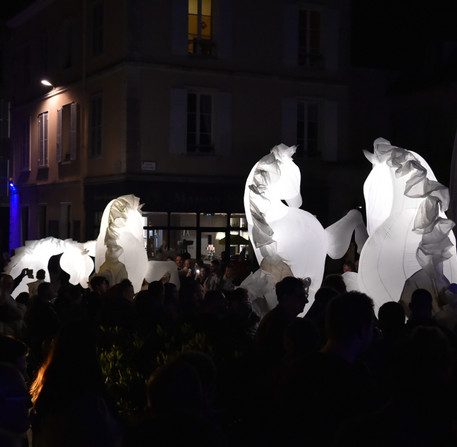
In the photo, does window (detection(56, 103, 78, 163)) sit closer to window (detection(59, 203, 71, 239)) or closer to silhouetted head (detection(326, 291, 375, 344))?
window (detection(59, 203, 71, 239))

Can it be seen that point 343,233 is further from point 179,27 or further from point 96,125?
point 96,125

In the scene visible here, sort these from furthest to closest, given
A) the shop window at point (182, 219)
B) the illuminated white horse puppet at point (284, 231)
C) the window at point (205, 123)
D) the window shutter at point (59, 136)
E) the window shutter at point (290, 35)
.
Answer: the window shutter at point (59, 136), the window shutter at point (290, 35), the shop window at point (182, 219), the window at point (205, 123), the illuminated white horse puppet at point (284, 231)

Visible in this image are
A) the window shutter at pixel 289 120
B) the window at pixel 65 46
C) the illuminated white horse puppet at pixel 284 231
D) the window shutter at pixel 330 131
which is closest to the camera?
the illuminated white horse puppet at pixel 284 231

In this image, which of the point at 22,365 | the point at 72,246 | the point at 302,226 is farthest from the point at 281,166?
the point at 22,365

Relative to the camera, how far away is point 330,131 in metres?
27.7

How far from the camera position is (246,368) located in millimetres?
6688

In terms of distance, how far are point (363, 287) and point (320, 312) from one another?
2.23 m

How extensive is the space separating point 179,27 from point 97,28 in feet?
9.39

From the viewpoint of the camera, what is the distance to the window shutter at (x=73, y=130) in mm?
28250

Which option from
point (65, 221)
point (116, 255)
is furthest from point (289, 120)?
point (116, 255)

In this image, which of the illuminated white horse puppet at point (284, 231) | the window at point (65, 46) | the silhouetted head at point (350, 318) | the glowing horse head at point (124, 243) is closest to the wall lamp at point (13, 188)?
the window at point (65, 46)

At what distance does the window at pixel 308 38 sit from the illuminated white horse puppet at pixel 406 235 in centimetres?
1712

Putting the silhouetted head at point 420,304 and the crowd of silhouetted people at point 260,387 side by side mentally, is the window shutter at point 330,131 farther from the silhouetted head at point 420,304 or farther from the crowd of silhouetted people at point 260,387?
the crowd of silhouetted people at point 260,387

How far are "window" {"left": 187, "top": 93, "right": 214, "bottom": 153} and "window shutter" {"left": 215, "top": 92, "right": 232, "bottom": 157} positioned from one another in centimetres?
21
